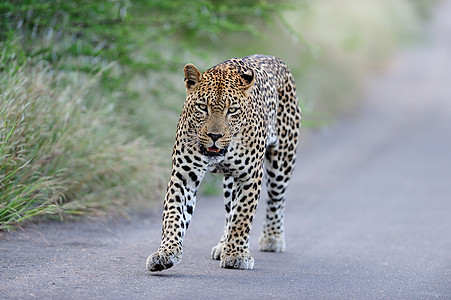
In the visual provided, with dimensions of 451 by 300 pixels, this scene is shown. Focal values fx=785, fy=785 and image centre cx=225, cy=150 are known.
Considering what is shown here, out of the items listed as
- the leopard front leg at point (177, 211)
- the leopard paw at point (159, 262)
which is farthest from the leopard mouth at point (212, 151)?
the leopard paw at point (159, 262)

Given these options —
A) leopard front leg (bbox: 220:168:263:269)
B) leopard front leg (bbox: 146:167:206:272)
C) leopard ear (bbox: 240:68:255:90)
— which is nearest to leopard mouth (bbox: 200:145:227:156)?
leopard front leg (bbox: 146:167:206:272)

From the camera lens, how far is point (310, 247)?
8.16m

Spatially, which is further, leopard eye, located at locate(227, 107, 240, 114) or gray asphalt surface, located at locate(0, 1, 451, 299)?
leopard eye, located at locate(227, 107, 240, 114)

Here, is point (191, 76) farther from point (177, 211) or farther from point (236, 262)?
point (236, 262)

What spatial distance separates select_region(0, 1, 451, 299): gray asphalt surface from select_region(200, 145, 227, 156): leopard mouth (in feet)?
3.09

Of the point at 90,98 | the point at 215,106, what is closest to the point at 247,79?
the point at 215,106

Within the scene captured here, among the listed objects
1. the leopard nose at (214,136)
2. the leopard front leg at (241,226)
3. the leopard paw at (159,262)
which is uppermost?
the leopard nose at (214,136)

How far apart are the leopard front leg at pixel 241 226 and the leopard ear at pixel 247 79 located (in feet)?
2.44

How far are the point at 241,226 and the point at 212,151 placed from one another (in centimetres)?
82

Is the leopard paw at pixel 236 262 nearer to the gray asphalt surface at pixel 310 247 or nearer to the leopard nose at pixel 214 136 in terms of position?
the gray asphalt surface at pixel 310 247

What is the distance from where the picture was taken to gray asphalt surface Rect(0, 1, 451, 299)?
550 centimetres

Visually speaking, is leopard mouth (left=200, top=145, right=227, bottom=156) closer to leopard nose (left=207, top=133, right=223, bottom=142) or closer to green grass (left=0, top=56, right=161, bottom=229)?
leopard nose (left=207, top=133, right=223, bottom=142)

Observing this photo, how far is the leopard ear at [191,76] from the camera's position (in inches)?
252

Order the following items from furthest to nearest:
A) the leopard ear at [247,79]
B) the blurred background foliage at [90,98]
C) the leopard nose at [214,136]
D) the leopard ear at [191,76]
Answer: the blurred background foliage at [90,98] < the leopard ear at [247,79] < the leopard ear at [191,76] < the leopard nose at [214,136]
